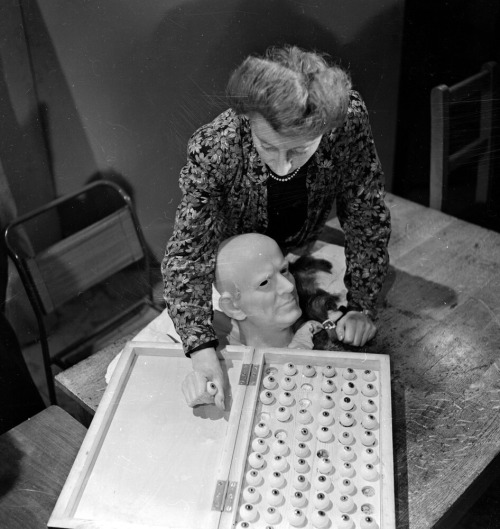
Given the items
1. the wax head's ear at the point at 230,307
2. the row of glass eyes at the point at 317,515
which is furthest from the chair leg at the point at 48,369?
the row of glass eyes at the point at 317,515

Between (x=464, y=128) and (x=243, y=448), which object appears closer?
(x=243, y=448)

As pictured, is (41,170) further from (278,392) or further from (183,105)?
(278,392)

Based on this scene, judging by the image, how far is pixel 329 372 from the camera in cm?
159

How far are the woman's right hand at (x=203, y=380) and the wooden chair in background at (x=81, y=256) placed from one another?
11.1 inches

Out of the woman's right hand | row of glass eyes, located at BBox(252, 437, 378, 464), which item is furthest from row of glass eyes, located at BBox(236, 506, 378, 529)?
the woman's right hand

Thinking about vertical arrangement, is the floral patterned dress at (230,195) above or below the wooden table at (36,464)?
above

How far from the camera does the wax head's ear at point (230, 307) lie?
1.62m

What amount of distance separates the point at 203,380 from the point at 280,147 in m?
0.52

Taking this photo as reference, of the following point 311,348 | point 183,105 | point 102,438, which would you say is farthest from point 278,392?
point 183,105

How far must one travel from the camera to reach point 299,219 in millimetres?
1730

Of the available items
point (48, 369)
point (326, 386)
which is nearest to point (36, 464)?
point (48, 369)

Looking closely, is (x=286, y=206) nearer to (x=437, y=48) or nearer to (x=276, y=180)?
(x=276, y=180)

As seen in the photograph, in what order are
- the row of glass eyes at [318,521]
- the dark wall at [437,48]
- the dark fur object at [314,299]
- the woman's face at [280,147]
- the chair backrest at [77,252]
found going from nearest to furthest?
the row of glass eyes at [318,521], the woman's face at [280,147], the chair backrest at [77,252], the dark wall at [437,48], the dark fur object at [314,299]

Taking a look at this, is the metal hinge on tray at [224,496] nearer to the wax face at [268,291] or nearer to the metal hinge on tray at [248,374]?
the metal hinge on tray at [248,374]
